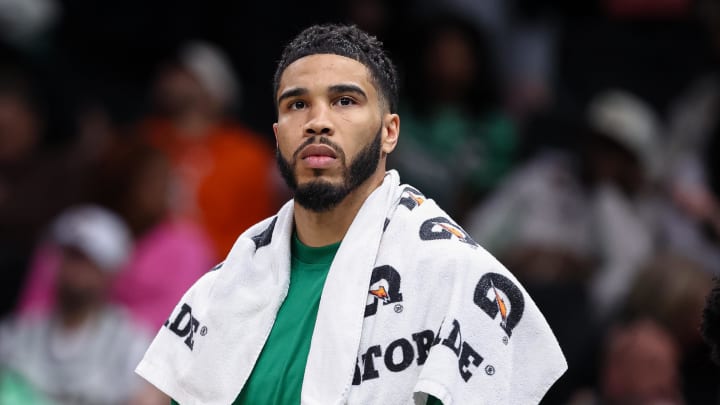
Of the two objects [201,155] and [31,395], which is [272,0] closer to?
[201,155]

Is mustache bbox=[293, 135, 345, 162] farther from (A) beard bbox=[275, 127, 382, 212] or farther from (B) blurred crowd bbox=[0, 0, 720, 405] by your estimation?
(B) blurred crowd bbox=[0, 0, 720, 405]

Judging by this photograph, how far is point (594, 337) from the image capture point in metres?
6.17

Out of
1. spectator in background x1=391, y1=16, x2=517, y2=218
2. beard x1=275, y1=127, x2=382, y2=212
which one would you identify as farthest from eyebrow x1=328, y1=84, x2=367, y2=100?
spectator in background x1=391, y1=16, x2=517, y2=218

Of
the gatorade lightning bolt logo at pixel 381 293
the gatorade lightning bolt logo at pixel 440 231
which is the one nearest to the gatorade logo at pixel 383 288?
the gatorade lightning bolt logo at pixel 381 293

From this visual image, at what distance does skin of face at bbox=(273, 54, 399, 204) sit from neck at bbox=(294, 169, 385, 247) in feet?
0.29

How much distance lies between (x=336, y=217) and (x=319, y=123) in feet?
0.85

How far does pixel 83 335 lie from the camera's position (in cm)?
670

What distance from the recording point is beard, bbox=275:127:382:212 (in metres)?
3.61

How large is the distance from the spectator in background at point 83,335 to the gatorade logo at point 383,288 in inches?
121

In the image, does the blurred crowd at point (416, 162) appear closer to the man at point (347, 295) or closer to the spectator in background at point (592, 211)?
the spectator in background at point (592, 211)

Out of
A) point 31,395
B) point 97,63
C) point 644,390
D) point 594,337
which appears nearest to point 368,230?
point 644,390

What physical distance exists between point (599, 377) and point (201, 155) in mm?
2632

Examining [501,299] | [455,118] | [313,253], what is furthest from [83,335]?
[501,299]

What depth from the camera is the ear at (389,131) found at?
3701mm
